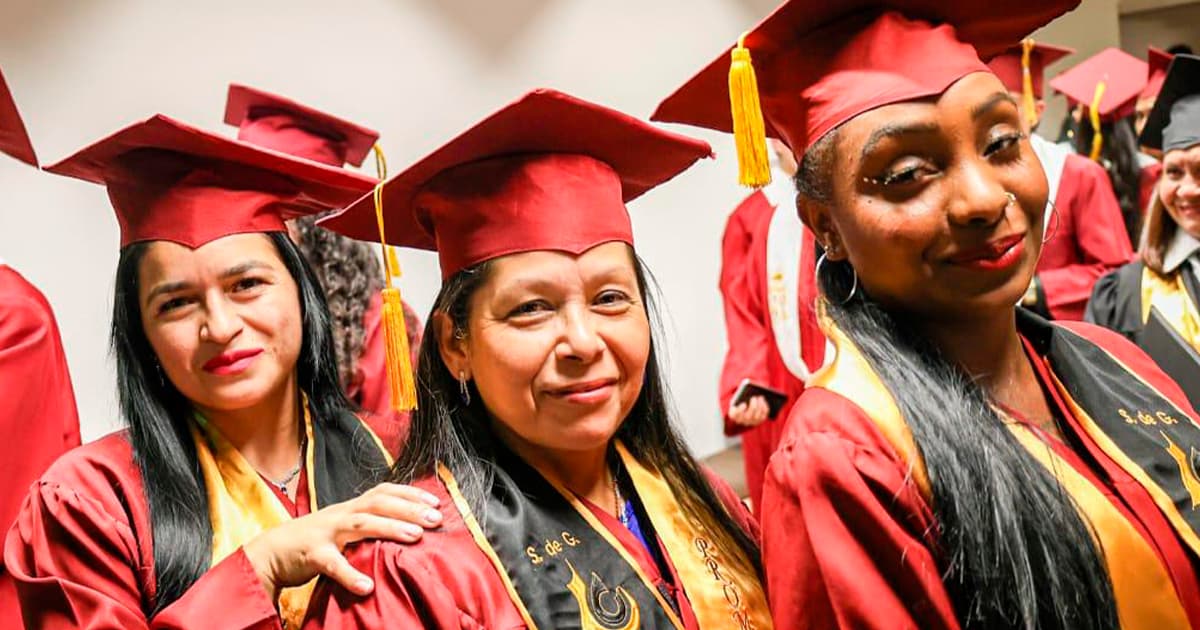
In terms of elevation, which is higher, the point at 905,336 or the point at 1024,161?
the point at 1024,161

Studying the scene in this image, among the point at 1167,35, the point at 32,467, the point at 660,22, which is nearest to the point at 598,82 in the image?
the point at 660,22

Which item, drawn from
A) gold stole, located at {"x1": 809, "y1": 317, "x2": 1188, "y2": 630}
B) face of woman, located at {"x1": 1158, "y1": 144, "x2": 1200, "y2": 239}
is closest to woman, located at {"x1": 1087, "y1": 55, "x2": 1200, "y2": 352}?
face of woman, located at {"x1": 1158, "y1": 144, "x2": 1200, "y2": 239}

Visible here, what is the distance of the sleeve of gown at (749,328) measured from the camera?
146 inches

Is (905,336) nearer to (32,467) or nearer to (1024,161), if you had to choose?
(1024,161)

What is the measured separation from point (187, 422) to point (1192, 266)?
223 centimetres

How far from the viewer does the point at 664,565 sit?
156 centimetres

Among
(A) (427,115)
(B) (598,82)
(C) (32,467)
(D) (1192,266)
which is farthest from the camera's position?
(B) (598,82)

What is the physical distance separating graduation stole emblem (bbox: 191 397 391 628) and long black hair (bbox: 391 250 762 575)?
357mm

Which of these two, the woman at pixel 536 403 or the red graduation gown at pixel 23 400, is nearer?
the woman at pixel 536 403

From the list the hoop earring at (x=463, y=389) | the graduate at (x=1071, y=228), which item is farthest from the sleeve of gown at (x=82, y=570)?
the graduate at (x=1071, y=228)

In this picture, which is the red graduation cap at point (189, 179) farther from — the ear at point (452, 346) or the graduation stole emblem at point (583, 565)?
A: the graduation stole emblem at point (583, 565)

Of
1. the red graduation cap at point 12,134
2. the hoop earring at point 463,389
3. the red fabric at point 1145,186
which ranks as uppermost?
the red graduation cap at point 12,134

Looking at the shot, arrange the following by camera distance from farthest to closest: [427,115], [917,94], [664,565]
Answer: [427,115] < [664,565] < [917,94]

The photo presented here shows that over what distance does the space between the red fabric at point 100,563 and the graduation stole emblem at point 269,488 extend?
117 millimetres
